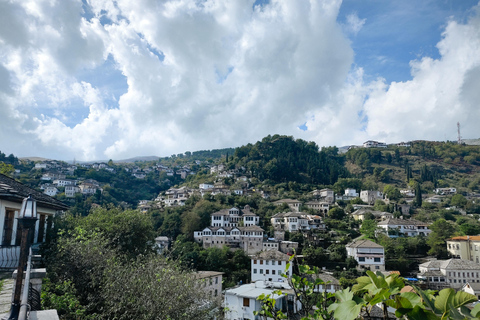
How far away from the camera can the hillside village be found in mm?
38625

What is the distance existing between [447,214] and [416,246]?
1980 centimetres

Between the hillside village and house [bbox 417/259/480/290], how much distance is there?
0.13 m

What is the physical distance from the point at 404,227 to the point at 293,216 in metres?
18.9

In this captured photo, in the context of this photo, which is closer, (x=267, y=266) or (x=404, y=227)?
(x=267, y=266)

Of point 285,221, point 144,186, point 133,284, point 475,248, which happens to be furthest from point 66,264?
point 144,186

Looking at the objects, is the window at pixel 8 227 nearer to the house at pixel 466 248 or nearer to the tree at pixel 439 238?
the tree at pixel 439 238

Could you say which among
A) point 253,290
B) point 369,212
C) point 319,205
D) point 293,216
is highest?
point 319,205

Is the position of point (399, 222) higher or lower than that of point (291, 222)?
higher

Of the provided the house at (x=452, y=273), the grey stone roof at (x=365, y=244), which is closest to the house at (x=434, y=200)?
the house at (x=452, y=273)

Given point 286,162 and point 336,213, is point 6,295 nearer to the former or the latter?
point 336,213

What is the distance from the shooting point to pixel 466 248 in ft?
151

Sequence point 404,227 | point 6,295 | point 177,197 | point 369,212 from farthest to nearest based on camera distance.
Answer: point 177,197, point 369,212, point 404,227, point 6,295

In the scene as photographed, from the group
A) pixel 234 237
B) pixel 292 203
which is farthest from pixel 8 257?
pixel 292 203

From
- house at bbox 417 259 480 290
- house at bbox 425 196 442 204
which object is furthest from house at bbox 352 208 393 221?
house at bbox 425 196 442 204
